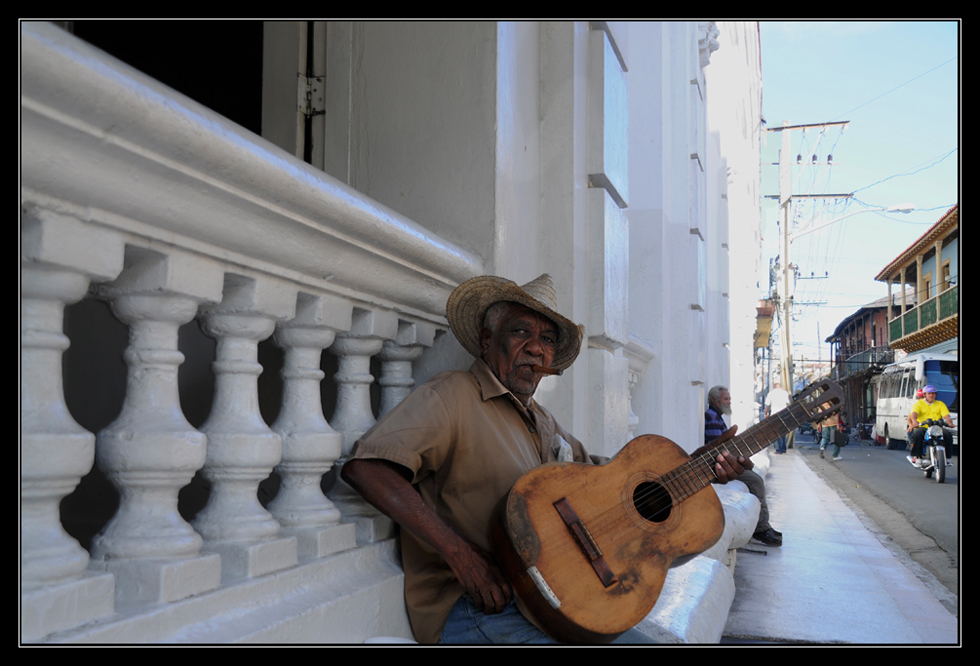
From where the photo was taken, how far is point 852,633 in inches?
144

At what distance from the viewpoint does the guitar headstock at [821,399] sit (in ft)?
7.41

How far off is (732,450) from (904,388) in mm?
19018

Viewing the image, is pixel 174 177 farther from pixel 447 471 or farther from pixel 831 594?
pixel 831 594

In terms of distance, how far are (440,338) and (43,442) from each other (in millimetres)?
1376

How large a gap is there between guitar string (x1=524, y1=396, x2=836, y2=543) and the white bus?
35.4 feet

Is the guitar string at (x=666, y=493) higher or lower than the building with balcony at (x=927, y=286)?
lower

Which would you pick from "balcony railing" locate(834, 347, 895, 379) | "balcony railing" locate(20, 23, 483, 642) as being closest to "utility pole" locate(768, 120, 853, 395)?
"balcony railing" locate(834, 347, 895, 379)

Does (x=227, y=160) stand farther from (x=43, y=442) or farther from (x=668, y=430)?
(x=668, y=430)

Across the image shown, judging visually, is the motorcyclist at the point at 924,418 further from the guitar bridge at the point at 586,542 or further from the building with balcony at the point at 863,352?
the guitar bridge at the point at 586,542

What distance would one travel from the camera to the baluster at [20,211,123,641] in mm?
1029

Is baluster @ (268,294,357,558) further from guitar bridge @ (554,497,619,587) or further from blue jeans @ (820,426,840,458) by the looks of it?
blue jeans @ (820,426,840,458)

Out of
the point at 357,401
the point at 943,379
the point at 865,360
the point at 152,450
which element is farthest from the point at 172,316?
the point at 865,360

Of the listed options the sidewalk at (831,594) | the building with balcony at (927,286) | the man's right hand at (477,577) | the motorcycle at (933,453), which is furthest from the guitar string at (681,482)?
the building with balcony at (927,286)

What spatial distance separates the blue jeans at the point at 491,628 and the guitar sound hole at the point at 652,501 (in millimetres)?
419
